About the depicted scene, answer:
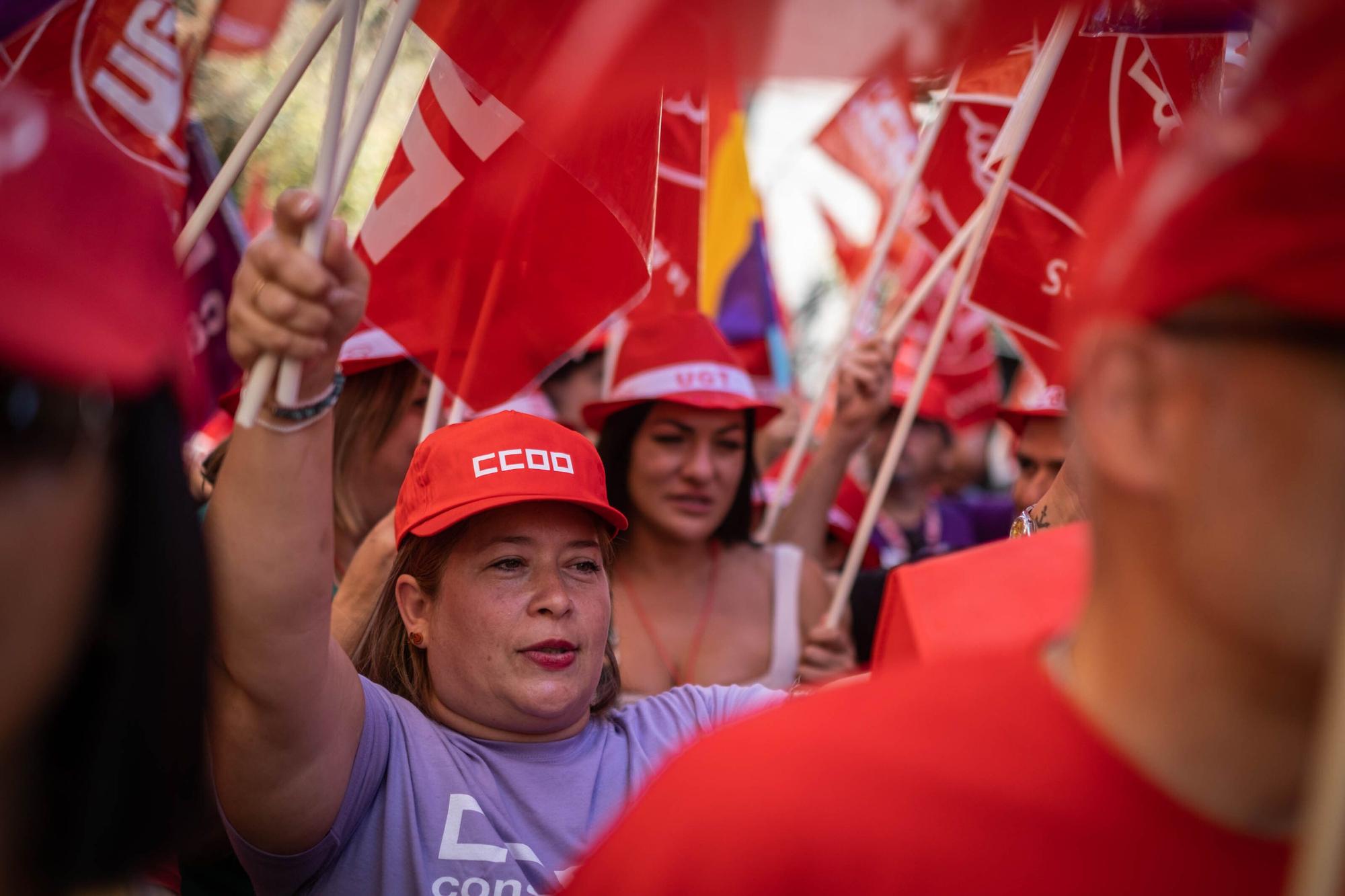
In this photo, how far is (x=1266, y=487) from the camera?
1.03 metres

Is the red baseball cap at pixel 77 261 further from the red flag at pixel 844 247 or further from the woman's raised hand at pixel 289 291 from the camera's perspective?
the red flag at pixel 844 247

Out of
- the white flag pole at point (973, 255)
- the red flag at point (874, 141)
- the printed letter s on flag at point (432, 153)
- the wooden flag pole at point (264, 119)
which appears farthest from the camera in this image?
the red flag at point (874, 141)

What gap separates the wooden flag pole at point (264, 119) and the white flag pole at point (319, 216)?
1.05ft

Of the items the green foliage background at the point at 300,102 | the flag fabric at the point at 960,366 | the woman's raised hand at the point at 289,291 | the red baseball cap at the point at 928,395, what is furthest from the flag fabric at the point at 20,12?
the flag fabric at the point at 960,366

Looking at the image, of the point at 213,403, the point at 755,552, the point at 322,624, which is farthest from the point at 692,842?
the point at 213,403

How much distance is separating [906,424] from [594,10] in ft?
7.71

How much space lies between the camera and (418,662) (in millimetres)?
2670

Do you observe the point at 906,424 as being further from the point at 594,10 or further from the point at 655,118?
the point at 594,10

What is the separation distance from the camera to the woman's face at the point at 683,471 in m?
4.20

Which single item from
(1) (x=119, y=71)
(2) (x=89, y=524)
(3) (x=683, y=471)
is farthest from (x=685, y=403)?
(2) (x=89, y=524)

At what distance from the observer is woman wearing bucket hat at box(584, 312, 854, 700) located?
13.2ft

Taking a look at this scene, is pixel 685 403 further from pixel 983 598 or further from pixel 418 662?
pixel 983 598

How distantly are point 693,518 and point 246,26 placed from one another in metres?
2.13

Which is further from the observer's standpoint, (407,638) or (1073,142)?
(1073,142)
